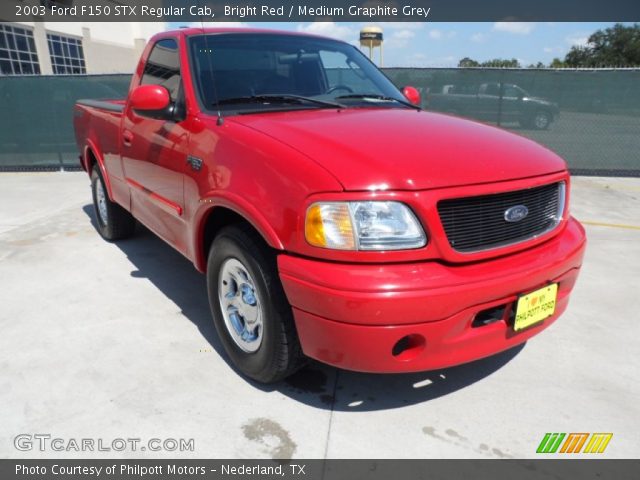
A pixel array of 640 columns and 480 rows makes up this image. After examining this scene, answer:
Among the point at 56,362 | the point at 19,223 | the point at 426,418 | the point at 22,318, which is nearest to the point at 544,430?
the point at 426,418

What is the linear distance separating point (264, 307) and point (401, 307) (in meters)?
0.70

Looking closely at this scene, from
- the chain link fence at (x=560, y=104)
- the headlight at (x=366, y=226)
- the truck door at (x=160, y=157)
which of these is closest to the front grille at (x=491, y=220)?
the headlight at (x=366, y=226)

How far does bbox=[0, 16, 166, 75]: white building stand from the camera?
23.5 meters

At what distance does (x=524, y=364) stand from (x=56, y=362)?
2.72 meters

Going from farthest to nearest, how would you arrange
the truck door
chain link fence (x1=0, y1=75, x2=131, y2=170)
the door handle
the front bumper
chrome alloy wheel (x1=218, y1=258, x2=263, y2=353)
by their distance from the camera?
chain link fence (x1=0, y1=75, x2=131, y2=170) → the door handle → the truck door → chrome alloy wheel (x1=218, y1=258, x2=263, y2=353) → the front bumper

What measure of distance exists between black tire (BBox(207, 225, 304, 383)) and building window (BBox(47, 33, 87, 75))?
29748mm

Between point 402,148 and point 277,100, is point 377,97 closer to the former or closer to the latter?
point 277,100

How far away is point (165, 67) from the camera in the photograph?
3.49 meters

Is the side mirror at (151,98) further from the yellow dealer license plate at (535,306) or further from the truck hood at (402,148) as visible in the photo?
the yellow dealer license plate at (535,306)

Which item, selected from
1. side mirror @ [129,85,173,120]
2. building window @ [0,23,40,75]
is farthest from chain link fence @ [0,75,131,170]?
building window @ [0,23,40,75]

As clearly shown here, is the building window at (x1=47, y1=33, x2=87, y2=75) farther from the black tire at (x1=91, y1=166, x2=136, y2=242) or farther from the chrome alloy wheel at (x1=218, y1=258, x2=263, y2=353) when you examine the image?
the chrome alloy wheel at (x1=218, y1=258, x2=263, y2=353)

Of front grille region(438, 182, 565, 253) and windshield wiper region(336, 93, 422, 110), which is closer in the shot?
front grille region(438, 182, 565, 253)
